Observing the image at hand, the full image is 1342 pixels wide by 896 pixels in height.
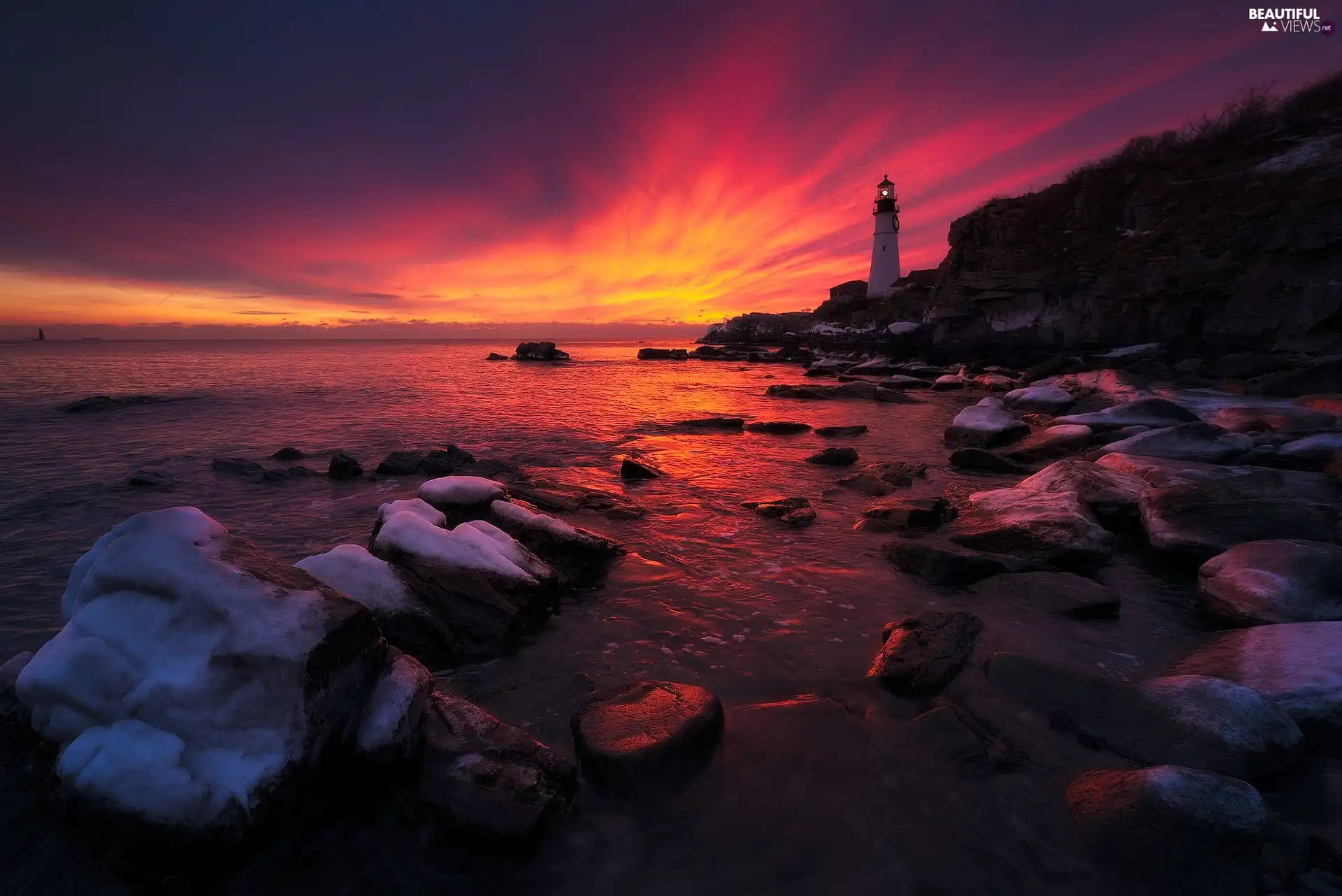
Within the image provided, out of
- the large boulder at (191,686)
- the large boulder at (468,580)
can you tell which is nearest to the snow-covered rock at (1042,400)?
the large boulder at (468,580)

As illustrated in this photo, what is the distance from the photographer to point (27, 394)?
Answer: 28406 millimetres

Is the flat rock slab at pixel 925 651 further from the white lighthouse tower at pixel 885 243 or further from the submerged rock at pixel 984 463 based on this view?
the white lighthouse tower at pixel 885 243

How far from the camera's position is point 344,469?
12.4m

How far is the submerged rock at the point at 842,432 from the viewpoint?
17.0 meters

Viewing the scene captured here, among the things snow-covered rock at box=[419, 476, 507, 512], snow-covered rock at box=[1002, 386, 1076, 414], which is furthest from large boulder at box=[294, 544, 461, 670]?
snow-covered rock at box=[1002, 386, 1076, 414]

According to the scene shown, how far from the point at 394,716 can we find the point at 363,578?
1928 mm

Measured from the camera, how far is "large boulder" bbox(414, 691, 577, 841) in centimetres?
318

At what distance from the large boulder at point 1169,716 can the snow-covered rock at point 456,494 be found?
6737 millimetres

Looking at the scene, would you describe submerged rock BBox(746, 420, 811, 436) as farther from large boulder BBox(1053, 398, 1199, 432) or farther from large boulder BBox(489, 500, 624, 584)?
large boulder BBox(489, 500, 624, 584)

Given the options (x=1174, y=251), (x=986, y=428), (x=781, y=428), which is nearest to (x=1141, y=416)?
(x=986, y=428)

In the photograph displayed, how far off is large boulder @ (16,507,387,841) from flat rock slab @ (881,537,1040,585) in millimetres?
6117

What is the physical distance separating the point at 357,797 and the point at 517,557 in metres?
2.90

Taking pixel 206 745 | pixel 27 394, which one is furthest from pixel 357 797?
pixel 27 394

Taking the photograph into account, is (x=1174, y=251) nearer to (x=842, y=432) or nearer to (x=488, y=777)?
(x=842, y=432)
